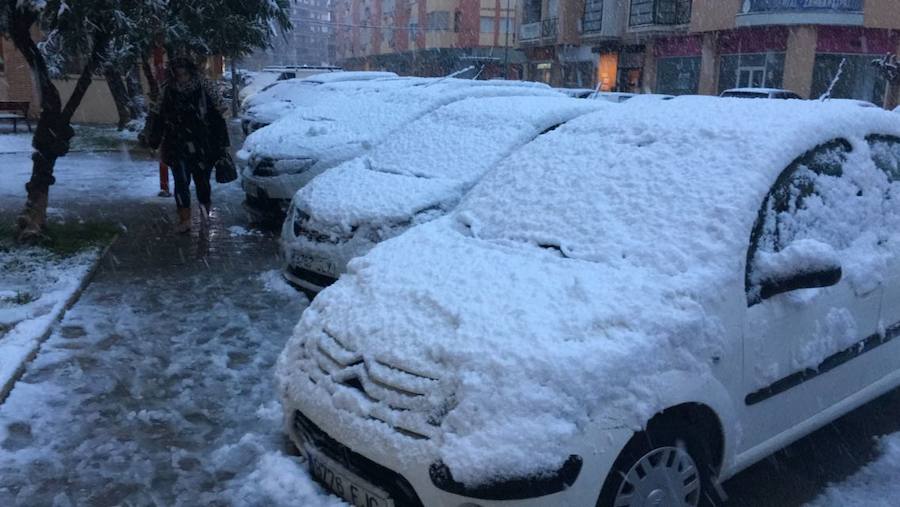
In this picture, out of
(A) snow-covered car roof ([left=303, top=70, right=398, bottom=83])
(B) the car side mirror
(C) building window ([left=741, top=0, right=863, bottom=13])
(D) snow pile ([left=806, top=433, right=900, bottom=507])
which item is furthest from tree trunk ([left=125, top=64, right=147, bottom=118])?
(C) building window ([left=741, top=0, right=863, bottom=13])

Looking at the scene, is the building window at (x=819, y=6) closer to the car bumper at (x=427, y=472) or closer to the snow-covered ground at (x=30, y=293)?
the snow-covered ground at (x=30, y=293)

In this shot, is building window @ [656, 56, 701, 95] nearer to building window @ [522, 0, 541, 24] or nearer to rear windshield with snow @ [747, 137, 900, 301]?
building window @ [522, 0, 541, 24]

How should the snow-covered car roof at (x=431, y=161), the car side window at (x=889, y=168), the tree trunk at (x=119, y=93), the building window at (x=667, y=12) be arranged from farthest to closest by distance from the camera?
the building window at (x=667, y=12)
the tree trunk at (x=119, y=93)
the snow-covered car roof at (x=431, y=161)
the car side window at (x=889, y=168)

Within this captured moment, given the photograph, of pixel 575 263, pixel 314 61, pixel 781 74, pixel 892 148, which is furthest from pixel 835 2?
pixel 314 61

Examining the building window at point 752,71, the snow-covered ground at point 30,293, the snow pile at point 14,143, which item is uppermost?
the building window at point 752,71

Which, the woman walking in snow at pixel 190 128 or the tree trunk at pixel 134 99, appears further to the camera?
the tree trunk at pixel 134 99

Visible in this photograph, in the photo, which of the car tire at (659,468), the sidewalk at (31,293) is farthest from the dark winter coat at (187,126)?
the car tire at (659,468)

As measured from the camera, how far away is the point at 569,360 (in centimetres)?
266

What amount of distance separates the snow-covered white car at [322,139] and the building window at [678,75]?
24.5 meters

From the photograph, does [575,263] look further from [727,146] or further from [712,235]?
[727,146]

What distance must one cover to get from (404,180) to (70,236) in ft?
12.5

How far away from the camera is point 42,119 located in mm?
6957

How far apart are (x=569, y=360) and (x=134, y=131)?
18.3 metres

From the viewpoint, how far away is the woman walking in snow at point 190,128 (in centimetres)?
754
